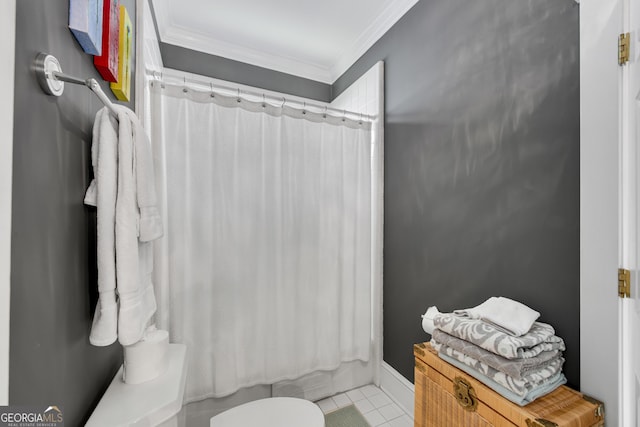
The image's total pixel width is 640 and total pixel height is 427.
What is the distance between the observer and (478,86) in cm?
131

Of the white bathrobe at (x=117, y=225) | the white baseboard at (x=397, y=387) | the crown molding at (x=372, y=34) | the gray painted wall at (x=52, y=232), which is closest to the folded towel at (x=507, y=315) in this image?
the white baseboard at (x=397, y=387)

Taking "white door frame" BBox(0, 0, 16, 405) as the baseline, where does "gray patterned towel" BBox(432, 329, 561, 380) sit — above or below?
below

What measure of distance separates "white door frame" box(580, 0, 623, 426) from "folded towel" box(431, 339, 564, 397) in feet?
0.34

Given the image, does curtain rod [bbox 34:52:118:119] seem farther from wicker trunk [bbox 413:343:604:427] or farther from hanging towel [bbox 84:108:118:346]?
wicker trunk [bbox 413:343:604:427]

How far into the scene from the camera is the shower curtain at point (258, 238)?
5.03 ft

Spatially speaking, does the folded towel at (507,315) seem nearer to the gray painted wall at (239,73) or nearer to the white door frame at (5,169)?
the white door frame at (5,169)

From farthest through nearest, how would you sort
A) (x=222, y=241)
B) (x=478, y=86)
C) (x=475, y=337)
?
(x=222, y=241) < (x=478, y=86) < (x=475, y=337)

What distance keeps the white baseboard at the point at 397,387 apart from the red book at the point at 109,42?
2.16 meters

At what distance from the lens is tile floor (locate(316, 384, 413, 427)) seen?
1.66 metres

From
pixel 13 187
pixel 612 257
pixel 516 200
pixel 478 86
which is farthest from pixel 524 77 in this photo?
pixel 13 187

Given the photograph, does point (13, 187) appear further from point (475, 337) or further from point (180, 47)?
point (180, 47)

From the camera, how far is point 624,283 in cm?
81

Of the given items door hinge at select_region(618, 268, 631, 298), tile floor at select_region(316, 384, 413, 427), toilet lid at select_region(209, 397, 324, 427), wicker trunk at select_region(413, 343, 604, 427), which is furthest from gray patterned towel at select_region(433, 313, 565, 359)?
tile floor at select_region(316, 384, 413, 427)

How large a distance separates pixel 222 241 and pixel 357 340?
1.17 m
